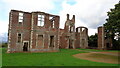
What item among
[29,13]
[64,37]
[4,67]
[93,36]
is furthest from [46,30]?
[93,36]

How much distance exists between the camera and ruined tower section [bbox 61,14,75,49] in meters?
35.7

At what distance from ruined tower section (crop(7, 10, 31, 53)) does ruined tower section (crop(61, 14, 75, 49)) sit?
15001mm

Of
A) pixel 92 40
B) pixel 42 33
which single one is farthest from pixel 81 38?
pixel 42 33

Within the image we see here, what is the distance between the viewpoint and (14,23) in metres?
22.3

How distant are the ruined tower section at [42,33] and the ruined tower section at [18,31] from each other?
4.68ft

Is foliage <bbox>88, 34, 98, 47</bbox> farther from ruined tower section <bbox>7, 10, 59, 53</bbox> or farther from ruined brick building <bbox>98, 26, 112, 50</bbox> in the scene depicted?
ruined tower section <bbox>7, 10, 59, 53</bbox>

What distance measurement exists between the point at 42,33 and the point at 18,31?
535cm

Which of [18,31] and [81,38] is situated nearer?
[18,31]

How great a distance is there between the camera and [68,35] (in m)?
35.8

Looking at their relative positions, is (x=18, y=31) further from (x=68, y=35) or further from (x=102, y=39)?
(x=102, y=39)

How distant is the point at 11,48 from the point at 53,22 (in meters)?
11.8

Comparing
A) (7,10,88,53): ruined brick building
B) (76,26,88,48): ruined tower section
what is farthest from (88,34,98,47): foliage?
(7,10,88,53): ruined brick building

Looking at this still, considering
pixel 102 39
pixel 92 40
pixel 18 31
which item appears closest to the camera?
pixel 18 31

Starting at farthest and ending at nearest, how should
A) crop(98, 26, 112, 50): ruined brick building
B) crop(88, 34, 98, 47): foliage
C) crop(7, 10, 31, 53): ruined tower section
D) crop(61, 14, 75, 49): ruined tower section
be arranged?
1. crop(88, 34, 98, 47): foliage
2. crop(61, 14, 75, 49): ruined tower section
3. crop(98, 26, 112, 50): ruined brick building
4. crop(7, 10, 31, 53): ruined tower section
